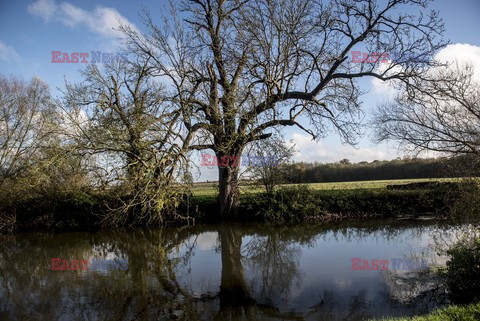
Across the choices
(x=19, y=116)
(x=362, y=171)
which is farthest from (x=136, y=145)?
(x=362, y=171)

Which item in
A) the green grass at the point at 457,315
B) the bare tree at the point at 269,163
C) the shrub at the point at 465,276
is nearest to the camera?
the green grass at the point at 457,315

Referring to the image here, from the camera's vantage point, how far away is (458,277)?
5.89 m

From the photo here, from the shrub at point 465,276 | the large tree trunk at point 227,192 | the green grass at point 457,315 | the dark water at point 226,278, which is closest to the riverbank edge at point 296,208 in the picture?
the large tree trunk at point 227,192

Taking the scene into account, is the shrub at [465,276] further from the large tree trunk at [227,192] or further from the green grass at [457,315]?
the large tree trunk at [227,192]

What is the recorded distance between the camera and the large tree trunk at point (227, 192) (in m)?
16.6

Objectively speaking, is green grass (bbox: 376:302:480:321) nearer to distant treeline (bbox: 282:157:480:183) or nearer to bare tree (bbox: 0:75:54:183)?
bare tree (bbox: 0:75:54:183)

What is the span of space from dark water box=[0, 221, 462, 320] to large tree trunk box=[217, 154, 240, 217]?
287 cm

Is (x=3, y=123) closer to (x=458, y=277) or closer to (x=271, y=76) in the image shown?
(x=271, y=76)

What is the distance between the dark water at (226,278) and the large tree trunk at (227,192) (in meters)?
2.87

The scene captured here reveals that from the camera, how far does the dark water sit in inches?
241

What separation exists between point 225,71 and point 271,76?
2.34 metres

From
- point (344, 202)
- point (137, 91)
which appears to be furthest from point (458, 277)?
point (137, 91)

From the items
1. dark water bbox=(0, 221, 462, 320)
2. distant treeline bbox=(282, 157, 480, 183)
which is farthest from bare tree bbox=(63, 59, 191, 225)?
distant treeline bbox=(282, 157, 480, 183)

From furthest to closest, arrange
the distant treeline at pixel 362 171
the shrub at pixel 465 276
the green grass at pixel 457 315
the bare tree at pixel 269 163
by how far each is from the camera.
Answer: the distant treeline at pixel 362 171, the bare tree at pixel 269 163, the shrub at pixel 465 276, the green grass at pixel 457 315
